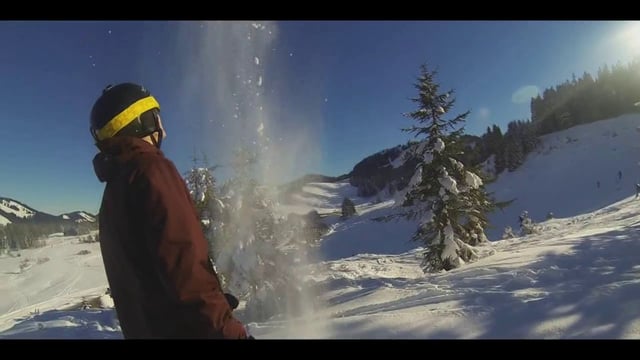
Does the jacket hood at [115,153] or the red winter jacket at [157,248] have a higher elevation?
the jacket hood at [115,153]

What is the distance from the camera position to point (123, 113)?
185 cm

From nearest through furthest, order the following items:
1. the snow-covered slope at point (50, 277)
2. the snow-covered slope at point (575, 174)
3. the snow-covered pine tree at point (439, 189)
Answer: the snow-covered pine tree at point (439, 189), the snow-covered slope at point (50, 277), the snow-covered slope at point (575, 174)

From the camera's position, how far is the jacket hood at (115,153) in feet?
5.53

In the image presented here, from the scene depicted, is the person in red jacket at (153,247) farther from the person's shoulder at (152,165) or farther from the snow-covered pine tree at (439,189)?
the snow-covered pine tree at (439,189)

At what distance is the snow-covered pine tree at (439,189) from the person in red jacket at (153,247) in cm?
1340

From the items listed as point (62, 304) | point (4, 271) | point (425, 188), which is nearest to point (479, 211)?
point (425, 188)

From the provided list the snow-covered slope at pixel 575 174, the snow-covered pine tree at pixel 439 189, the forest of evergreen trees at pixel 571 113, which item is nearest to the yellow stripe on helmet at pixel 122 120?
the snow-covered pine tree at pixel 439 189

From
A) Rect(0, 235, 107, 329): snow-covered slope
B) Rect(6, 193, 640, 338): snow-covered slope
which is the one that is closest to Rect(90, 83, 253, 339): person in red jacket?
Rect(6, 193, 640, 338): snow-covered slope

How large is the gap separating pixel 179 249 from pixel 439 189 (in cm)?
1425

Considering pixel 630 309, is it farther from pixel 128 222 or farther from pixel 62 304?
pixel 62 304

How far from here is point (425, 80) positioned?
15.9 m

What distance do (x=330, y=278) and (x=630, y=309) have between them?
911 cm
